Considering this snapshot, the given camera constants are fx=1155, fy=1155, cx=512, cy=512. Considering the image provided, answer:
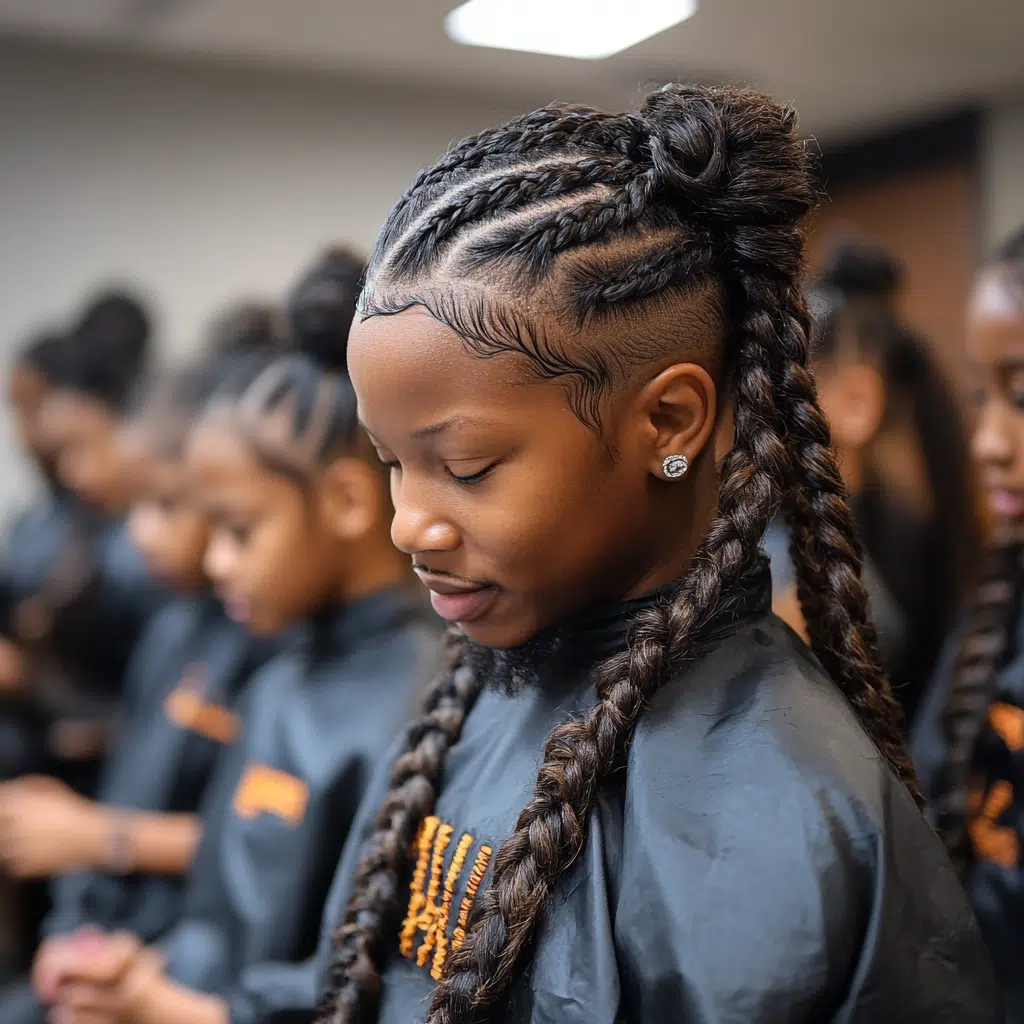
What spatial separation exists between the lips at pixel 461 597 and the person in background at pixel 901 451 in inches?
44.5

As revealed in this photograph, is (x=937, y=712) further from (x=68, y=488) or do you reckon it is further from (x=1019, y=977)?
(x=68, y=488)

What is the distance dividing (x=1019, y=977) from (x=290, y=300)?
108 cm

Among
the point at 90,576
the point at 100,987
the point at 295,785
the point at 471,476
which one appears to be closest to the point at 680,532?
the point at 471,476

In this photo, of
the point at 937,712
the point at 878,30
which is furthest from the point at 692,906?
the point at 878,30

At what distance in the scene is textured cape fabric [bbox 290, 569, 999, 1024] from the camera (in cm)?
57

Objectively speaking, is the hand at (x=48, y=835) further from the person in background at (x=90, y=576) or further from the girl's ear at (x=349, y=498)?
the girl's ear at (x=349, y=498)

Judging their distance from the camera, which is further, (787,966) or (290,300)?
(290,300)

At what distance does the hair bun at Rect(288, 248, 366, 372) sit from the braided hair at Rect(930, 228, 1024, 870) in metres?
0.76

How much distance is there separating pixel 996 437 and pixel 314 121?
3.05 m

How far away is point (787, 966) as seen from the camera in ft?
1.85

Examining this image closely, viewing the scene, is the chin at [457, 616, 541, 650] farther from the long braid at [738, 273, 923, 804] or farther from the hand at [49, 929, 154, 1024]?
the hand at [49, 929, 154, 1024]

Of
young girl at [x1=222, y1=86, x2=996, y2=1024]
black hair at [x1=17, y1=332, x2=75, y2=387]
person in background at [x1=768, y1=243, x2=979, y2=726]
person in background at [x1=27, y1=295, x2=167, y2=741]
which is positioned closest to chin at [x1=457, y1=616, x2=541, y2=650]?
young girl at [x1=222, y1=86, x2=996, y2=1024]

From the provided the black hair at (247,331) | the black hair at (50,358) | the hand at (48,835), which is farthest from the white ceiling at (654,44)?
the hand at (48,835)

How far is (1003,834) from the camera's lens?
1169mm
